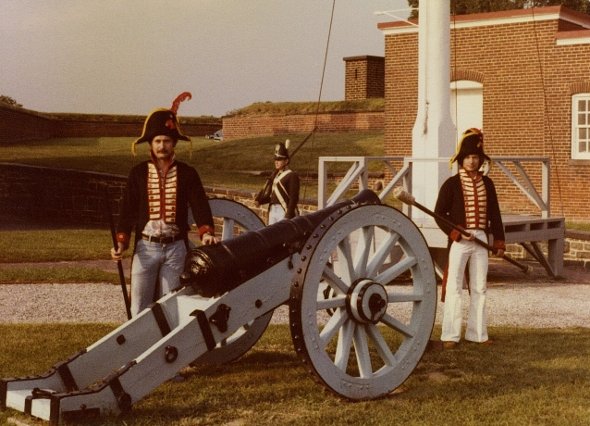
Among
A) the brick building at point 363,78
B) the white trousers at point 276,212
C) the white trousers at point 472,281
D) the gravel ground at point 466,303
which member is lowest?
the gravel ground at point 466,303

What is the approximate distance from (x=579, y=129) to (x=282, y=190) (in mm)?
11812

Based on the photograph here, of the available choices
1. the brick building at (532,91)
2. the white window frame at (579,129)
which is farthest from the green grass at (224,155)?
the white window frame at (579,129)

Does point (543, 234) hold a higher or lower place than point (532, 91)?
lower

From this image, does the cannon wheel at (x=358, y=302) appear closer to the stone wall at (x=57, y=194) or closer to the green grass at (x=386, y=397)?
the green grass at (x=386, y=397)

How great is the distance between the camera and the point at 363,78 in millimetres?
40375

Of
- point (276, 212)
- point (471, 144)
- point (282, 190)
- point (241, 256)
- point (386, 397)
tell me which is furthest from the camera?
point (276, 212)

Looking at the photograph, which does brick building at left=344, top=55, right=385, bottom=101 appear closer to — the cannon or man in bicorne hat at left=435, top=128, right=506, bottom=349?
man in bicorne hat at left=435, top=128, right=506, bottom=349

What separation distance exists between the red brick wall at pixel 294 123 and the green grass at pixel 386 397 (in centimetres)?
2726

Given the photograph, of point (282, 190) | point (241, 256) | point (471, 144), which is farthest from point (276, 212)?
point (241, 256)

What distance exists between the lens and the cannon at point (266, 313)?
6254 mm

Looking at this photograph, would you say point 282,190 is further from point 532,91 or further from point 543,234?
point 532,91

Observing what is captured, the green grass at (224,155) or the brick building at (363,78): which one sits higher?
the brick building at (363,78)

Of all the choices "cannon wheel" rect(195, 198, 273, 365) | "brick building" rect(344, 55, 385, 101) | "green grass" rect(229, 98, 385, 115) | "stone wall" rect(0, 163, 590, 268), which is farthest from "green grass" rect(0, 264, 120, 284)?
"brick building" rect(344, 55, 385, 101)

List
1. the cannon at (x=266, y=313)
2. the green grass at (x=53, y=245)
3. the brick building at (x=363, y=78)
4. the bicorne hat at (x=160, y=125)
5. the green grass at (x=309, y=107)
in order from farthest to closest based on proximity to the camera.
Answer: the brick building at (x=363, y=78)
the green grass at (x=309, y=107)
the green grass at (x=53, y=245)
the bicorne hat at (x=160, y=125)
the cannon at (x=266, y=313)
